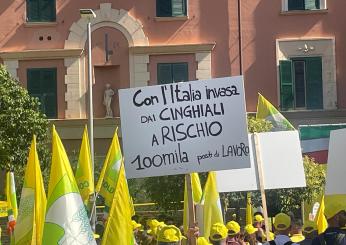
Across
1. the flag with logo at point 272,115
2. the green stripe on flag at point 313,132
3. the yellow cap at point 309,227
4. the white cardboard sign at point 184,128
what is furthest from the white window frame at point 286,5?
the yellow cap at point 309,227

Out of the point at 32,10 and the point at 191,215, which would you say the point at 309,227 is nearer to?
the point at 191,215

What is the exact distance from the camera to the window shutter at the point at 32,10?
29.0 m

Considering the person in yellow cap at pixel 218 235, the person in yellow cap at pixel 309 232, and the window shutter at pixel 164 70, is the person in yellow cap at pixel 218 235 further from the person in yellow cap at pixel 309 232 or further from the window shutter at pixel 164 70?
the window shutter at pixel 164 70

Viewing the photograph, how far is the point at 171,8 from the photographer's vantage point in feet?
95.1

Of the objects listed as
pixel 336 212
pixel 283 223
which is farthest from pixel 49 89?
pixel 336 212

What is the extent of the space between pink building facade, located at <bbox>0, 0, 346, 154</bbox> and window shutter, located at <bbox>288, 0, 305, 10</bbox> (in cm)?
3

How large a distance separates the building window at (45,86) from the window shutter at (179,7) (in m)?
4.36

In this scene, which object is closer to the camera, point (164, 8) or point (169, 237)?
point (169, 237)

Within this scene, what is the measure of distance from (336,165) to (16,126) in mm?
17193

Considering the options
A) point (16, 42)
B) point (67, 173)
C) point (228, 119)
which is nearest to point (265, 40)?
point (16, 42)

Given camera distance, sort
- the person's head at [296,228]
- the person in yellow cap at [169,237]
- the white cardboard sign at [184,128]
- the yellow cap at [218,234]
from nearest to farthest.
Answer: the person in yellow cap at [169,237], the yellow cap at [218,234], the person's head at [296,228], the white cardboard sign at [184,128]

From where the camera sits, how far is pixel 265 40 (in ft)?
94.5

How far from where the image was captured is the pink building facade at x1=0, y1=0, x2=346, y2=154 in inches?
1122

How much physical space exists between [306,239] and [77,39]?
2052cm
